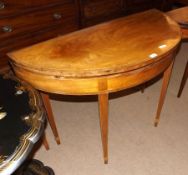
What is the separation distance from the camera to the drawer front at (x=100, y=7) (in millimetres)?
2108

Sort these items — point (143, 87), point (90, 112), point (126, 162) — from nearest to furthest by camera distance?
point (126, 162) < point (90, 112) < point (143, 87)

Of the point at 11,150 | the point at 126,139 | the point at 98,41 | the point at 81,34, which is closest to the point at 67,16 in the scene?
the point at 81,34

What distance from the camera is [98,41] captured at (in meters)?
1.31

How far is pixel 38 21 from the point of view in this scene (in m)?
1.86

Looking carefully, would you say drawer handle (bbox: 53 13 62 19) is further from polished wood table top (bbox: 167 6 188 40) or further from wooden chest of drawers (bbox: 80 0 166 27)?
polished wood table top (bbox: 167 6 188 40)

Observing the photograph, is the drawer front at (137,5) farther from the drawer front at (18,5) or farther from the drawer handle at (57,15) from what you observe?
the drawer front at (18,5)

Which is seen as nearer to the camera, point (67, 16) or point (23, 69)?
point (23, 69)

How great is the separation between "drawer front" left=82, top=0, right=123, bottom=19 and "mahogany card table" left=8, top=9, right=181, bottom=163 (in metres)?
0.80

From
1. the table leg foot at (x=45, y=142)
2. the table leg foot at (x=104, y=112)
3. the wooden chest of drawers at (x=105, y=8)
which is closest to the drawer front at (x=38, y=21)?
the wooden chest of drawers at (x=105, y=8)

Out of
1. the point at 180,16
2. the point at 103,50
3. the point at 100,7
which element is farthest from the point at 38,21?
the point at 180,16

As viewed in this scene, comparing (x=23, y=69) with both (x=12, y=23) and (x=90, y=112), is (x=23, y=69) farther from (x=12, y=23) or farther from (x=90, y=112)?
(x=90, y=112)

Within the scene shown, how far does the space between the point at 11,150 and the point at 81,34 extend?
807 millimetres

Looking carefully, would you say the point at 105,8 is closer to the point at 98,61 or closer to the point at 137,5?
the point at 137,5

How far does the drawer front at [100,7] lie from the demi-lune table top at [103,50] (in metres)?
0.69
